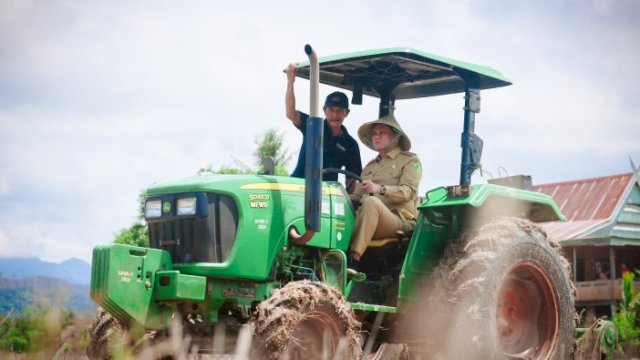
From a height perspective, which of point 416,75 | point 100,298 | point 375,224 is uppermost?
point 416,75

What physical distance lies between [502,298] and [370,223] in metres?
1.35

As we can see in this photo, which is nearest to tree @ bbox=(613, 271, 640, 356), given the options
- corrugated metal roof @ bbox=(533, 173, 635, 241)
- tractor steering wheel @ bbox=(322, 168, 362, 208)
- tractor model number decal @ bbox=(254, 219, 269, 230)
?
tractor steering wheel @ bbox=(322, 168, 362, 208)

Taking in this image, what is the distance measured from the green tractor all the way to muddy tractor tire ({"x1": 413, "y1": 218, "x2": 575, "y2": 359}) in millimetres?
11

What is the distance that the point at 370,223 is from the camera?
19.9 feet

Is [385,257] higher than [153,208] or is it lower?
lower

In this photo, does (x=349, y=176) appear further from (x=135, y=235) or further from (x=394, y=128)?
(x=135, y=235)

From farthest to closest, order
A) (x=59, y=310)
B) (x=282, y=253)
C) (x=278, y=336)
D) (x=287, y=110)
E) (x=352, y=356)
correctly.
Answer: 1. (x=287, y=110)
2. (x=282, y=253)
3. (x=352, y=356)
4. (x=278, y=336)
5. (x=59, y=310)

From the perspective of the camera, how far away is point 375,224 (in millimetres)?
6086

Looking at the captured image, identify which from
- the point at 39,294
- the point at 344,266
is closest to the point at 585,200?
the point at 344,266

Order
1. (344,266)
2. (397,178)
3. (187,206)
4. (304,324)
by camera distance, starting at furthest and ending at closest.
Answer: (397,178) < (344,266) < (187,206) < (304,324)

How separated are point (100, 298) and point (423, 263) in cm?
259

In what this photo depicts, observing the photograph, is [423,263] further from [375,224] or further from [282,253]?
[282,253]

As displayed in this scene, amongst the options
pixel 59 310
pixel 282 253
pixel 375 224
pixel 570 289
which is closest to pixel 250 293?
pixel 282 253

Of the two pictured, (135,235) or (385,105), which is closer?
(385,105)
